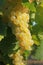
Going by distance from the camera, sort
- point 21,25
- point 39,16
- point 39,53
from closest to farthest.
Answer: point 21,25, point 39,16, point 39,53

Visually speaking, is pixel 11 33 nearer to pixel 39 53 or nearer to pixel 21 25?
pixel 21 25

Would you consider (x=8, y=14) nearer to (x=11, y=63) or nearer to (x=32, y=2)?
(x=32, y=2)

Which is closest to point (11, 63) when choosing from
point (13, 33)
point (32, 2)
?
point (13, 33)

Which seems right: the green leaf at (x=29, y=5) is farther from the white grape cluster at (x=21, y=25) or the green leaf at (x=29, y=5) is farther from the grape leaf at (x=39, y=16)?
the grape leaf at (x=39, y=16)

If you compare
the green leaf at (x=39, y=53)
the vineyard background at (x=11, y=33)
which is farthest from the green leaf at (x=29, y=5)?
the green leaf at (x=39, y=53)

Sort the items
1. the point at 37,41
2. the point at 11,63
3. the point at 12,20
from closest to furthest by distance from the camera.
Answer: the point at 12,20
the point at 11,63
the point at 37,41

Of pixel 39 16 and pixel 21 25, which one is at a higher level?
pixel 39 16

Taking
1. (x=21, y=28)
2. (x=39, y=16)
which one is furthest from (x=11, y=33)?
(x=39, y=16)

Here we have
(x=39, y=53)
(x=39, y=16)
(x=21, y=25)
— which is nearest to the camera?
(x=21, y=25)

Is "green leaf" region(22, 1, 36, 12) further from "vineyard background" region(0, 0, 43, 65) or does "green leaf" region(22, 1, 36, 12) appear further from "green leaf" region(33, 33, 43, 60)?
"green leaf" region(33, 33, 43, 60)

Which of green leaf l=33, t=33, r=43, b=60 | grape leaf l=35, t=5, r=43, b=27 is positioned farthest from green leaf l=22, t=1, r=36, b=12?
green leaf l=33, t=33, r=43, b=60

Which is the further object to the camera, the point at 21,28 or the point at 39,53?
the point at 39,53
